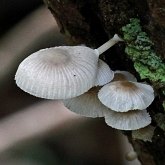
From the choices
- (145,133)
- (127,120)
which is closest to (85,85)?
(127,120)

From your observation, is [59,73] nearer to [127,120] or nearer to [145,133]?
[127,120]

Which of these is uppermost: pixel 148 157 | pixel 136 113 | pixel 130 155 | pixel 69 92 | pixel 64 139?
pixel 69 92

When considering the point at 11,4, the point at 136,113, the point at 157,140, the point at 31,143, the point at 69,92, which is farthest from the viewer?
the point at 11,4

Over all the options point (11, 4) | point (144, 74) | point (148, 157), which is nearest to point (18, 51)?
point (11, 4)

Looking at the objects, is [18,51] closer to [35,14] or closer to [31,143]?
[35,14]

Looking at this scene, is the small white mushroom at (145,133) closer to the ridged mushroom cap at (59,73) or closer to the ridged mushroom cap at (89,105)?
the ridged mushroom cap at (89,105)

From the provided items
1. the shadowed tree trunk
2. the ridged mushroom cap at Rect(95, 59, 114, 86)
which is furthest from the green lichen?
the ridged mushroom cap at Rect(95, 59, 114, 86)

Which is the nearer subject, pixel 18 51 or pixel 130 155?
pixel 130 155
